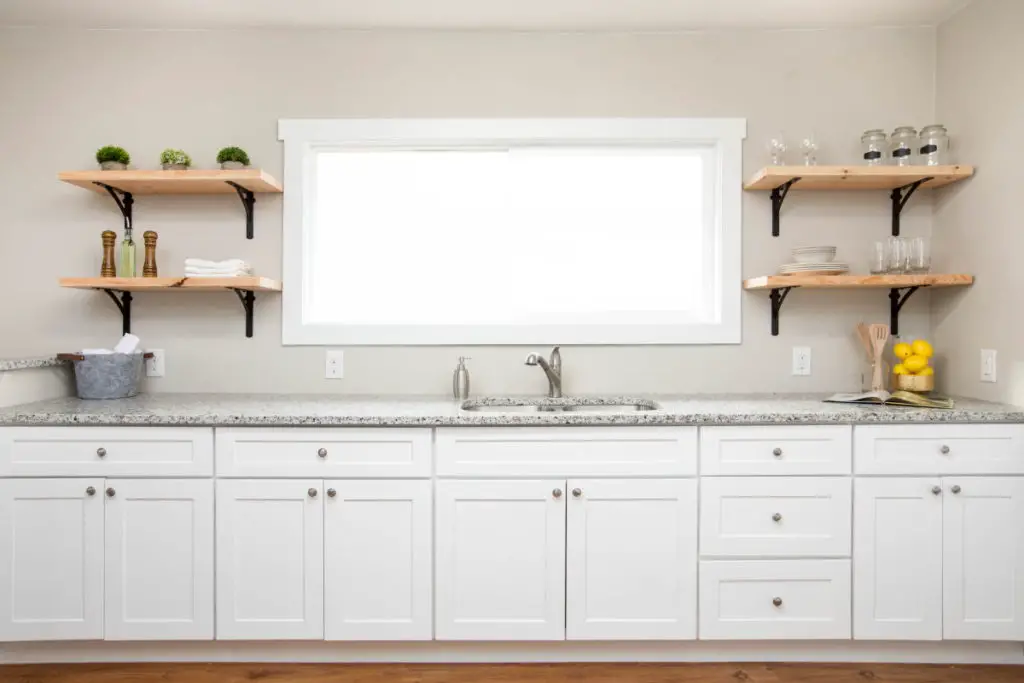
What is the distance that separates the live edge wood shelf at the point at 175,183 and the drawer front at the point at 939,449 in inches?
91.5

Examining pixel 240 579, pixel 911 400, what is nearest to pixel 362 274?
pixel 240 579

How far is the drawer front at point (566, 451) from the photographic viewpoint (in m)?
2.19

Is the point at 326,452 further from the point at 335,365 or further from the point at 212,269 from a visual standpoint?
the point at 212,269

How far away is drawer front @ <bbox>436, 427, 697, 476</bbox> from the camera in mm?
2188

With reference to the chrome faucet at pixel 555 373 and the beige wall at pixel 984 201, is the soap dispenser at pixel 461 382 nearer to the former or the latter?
the chrome faucet at pixel 555 373

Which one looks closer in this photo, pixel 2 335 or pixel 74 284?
pixel 74 284

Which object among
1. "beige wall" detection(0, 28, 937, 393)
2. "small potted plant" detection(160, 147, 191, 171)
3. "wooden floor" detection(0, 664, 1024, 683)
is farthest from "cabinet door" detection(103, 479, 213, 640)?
"small potted plant" detection(160, 147, 191, 171)

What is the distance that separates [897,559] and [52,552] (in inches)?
108

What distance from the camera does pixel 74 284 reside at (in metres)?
2.50

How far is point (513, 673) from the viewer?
7.33ft

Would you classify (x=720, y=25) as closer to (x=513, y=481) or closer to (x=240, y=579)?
(x=513, y=481)

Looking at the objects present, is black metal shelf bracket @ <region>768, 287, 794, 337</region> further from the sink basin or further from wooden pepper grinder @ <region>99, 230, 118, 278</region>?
wooden pepper grinder @ <region>99, 230, 118, 278</region>

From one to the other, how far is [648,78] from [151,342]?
230 centimetres

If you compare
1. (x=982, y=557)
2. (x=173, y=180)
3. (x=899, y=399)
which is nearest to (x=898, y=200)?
(x=899, y=399)
